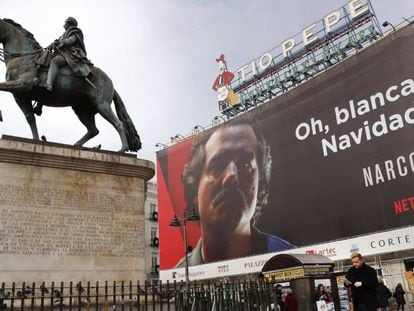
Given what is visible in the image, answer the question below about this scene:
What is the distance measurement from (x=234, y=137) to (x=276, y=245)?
30.6ft

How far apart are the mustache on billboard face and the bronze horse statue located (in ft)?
90.2

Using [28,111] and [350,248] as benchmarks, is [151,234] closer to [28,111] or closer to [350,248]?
[350,248]

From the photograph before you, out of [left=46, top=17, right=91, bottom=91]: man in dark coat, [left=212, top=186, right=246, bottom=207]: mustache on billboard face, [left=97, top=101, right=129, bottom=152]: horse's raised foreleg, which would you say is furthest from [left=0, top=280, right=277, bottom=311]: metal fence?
[left=212, top=186, right=246, bottom=207]: mustache on billboard face

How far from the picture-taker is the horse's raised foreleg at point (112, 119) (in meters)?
9.62

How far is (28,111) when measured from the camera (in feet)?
30.5

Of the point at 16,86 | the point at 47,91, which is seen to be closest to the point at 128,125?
the point at 47,91

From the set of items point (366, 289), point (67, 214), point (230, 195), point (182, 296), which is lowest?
point (366, 289)

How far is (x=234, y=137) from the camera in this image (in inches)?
1529

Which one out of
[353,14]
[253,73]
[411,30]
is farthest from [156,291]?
[253,73]

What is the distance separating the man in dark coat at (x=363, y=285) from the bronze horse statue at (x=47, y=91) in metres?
4.80

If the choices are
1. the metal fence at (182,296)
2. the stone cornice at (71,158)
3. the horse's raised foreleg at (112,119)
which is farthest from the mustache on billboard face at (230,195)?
the metal fence at (182,296)

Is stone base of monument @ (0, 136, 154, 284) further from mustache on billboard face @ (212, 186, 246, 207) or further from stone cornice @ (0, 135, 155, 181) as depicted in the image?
mustache on billboard face @ (212, 186, 246, 207)

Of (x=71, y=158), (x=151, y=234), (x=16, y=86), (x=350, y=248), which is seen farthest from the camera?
(x=151, y=234)

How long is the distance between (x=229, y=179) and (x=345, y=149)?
411 inches
